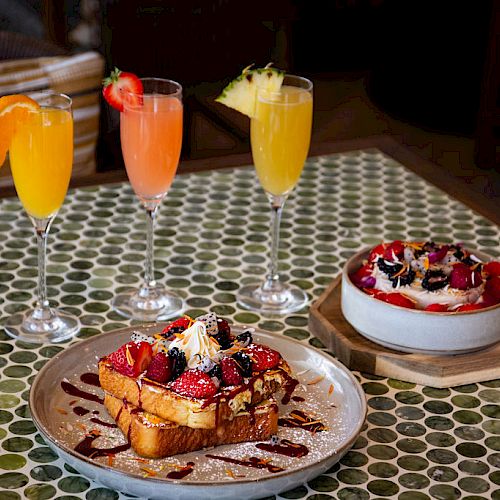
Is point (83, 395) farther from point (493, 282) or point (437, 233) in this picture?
point (437, 233)

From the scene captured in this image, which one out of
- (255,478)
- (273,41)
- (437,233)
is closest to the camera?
(255,478)

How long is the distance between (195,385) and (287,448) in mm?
151

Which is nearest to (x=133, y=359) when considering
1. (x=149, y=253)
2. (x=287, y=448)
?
(x=287, y=448)

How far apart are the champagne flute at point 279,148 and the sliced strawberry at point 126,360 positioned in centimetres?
46

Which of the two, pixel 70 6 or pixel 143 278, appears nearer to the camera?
pixel 143 278

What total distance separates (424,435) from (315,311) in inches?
13.9

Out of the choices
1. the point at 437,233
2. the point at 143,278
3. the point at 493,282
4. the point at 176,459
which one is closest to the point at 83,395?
the point at 176,459

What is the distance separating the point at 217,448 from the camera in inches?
52.7

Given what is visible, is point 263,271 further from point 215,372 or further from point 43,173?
point 215,372

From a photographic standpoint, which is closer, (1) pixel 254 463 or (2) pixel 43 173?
(1) pixel 254 463

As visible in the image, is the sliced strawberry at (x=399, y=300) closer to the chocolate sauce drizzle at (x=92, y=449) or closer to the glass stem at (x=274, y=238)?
the glass stem at (x=274, y=238)

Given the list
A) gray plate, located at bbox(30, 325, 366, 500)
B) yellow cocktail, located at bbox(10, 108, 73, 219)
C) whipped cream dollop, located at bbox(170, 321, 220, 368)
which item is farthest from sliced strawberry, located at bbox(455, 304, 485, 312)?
yellow cocktail, located at bbox(10, 108, 73, 219)

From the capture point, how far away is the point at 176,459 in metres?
1.31

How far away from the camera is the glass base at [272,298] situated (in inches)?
71.5
